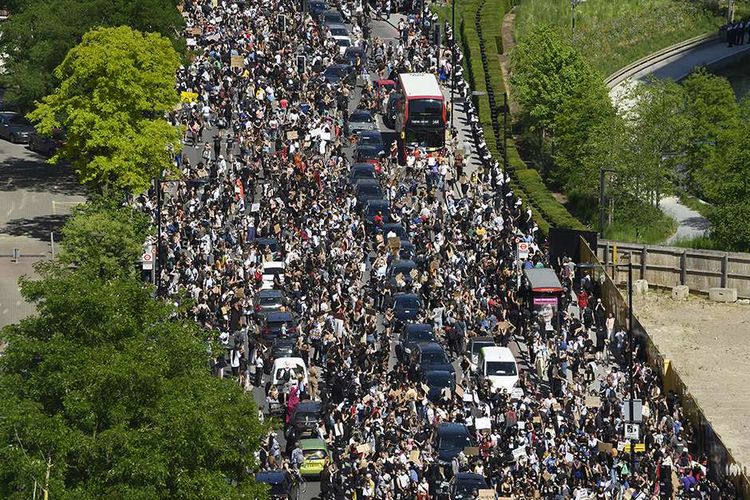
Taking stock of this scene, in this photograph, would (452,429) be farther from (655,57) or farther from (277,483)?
(655,57)

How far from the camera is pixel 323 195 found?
92062mm

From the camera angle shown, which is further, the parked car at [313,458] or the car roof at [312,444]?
the car roof at [312,444]

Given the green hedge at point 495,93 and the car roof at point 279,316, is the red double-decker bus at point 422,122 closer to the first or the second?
the green hedge at point 495,93

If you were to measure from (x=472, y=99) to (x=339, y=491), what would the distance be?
166ft

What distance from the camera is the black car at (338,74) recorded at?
108 meters

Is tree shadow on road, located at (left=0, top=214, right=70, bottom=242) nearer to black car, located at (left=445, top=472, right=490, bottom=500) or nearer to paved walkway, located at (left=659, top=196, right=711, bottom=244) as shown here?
paved walkway, located at (left=659, top=196, right=711, bottom=244)

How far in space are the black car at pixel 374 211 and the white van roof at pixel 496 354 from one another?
582 inches

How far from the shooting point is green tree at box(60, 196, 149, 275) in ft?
266

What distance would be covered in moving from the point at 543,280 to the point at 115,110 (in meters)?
22.9

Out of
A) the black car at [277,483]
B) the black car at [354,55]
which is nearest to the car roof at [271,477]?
the black car at [277,483]

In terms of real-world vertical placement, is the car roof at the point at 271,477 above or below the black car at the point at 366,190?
→ below

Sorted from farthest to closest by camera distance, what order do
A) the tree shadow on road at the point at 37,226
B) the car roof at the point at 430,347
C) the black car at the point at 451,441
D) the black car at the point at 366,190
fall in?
the tree shadow on road at the point at 37,226 → the black car at the point at 366,190 → the car roof at the point at 430,347 → the black car at the point at 451,441

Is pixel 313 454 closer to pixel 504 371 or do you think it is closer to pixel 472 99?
pixel 504 371

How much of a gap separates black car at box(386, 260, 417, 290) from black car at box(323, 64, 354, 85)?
25257 millimetres
